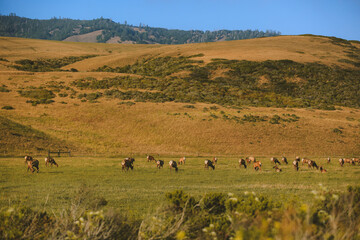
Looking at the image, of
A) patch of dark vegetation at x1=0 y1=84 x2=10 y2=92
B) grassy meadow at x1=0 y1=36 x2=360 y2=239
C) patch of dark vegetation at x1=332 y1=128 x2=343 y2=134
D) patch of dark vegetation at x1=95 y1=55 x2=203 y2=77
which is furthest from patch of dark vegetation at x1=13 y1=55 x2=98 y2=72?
patch of dark vegetation at x1=332 y1=128 x2=343 y2=134

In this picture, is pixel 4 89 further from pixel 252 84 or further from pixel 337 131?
pixel 337 131

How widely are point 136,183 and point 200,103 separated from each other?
184 ft

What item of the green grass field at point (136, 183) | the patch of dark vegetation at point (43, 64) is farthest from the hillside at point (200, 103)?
the green grass field at point (136, 183)

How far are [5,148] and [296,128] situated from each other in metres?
51.2

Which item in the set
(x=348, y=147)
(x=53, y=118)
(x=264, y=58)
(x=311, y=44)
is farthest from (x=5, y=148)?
(x=311, y=44)

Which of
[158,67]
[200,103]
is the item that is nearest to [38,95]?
[200,103]

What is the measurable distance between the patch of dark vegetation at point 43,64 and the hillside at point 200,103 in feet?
3.35

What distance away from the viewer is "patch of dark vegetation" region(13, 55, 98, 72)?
120 meters

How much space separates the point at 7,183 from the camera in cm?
2033

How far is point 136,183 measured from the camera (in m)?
21.9

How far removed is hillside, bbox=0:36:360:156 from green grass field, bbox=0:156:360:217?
1641 cm

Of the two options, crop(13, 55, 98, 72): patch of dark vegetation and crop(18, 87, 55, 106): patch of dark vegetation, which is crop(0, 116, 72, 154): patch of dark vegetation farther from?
crop(13, 55, 98, 72): patch of dark vegetation

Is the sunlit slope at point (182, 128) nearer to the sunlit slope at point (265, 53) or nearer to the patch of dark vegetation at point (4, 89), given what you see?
the patch of dark vegetation at point (4, 89)

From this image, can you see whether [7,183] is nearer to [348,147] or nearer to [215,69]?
[348,147]
